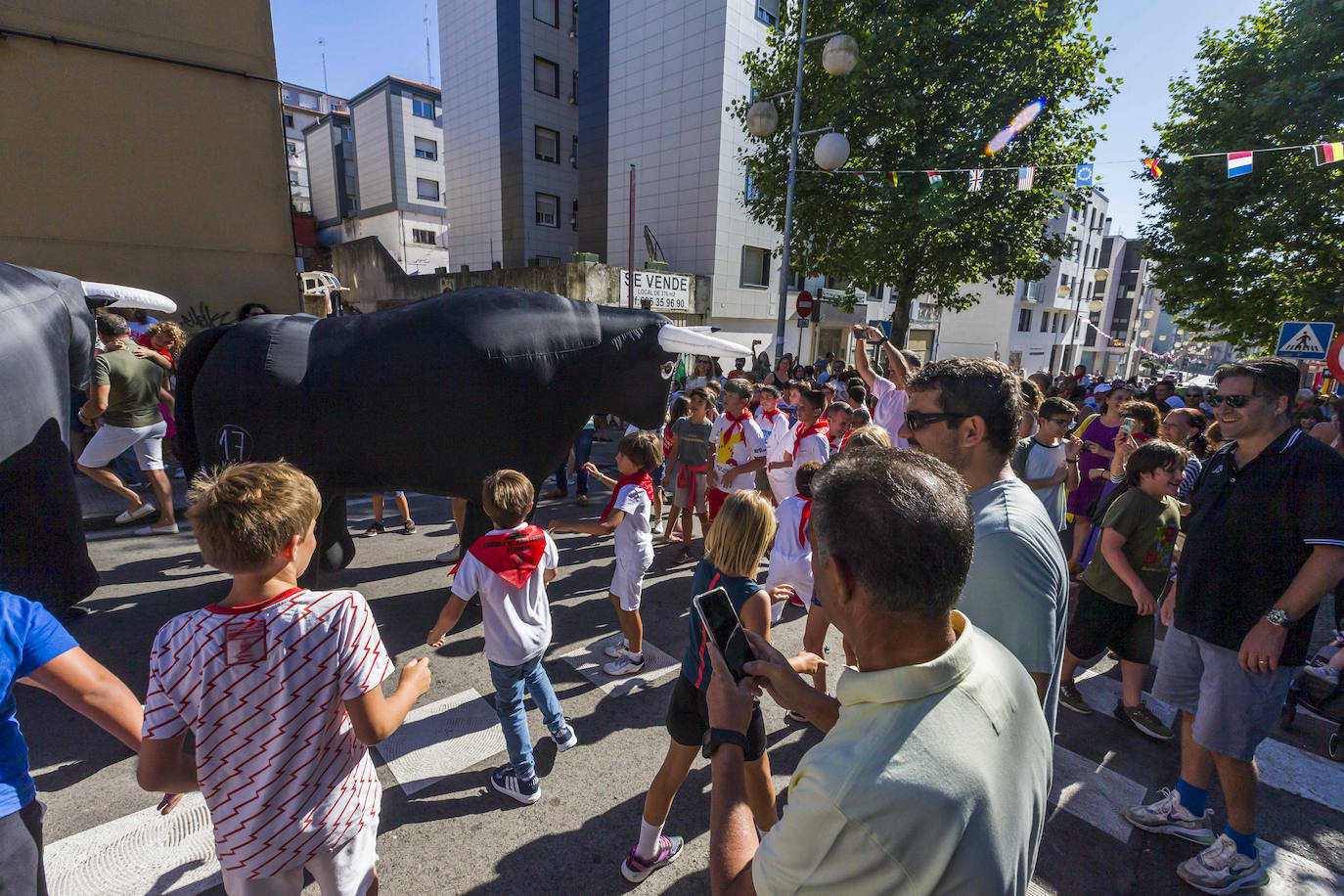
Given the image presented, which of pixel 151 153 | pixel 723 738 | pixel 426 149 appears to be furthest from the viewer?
pixel 426 149

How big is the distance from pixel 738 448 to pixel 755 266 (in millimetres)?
16239

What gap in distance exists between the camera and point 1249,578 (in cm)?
247

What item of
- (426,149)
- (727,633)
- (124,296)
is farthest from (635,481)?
(426,149)

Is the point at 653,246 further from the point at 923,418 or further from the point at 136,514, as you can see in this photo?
the point at 923,418

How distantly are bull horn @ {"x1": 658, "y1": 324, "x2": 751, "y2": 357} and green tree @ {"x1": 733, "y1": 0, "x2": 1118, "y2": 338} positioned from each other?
26.9 ft

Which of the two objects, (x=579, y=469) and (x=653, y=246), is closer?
(x=579, y=469)

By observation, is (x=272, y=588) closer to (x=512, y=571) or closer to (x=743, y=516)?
(x=512, y=571)

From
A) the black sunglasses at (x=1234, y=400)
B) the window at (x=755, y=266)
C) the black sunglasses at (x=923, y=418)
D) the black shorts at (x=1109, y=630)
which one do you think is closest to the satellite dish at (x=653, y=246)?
the window at (x=755, y=266)

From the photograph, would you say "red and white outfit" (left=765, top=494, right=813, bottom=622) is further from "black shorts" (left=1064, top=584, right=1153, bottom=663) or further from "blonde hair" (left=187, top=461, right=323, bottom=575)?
"blonde hair" (left=187, top=461, right=323, bottom=575)

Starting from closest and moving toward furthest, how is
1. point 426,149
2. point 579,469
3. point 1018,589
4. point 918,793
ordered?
point 918,793 < point 1018,589 < point 579,469 < point 426,149

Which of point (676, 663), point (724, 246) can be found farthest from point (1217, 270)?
point (676, 663)

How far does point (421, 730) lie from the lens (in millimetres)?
3264

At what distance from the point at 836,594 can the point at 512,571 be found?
1.94 meters

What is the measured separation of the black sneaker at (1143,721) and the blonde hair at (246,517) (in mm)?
4492
